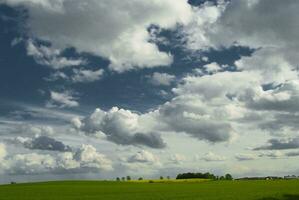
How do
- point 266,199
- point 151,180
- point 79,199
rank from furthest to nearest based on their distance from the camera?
point 151,180
point 79,199
point 266,199

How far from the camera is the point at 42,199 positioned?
68.1 meters

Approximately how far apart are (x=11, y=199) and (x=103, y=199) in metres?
13.5

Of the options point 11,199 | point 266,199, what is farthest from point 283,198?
point 11,199

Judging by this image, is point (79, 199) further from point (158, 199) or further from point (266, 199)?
point (266, 199)

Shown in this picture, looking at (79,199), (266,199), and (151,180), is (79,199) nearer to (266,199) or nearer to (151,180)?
(266,199)

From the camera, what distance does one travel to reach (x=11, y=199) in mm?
69125

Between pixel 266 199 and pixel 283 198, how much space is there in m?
6.09

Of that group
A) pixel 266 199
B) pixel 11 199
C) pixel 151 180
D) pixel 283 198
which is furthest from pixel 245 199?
pixel 151 180

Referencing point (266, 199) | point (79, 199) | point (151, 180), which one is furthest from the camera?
point (151, 180)

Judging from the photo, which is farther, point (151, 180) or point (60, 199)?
point (151, 180)

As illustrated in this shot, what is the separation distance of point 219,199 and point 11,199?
99.0 feet

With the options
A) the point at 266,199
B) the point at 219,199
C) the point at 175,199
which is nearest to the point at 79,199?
the point at 175,199

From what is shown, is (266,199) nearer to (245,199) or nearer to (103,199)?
(245,199)

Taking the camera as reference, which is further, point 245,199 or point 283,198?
point 283,198
